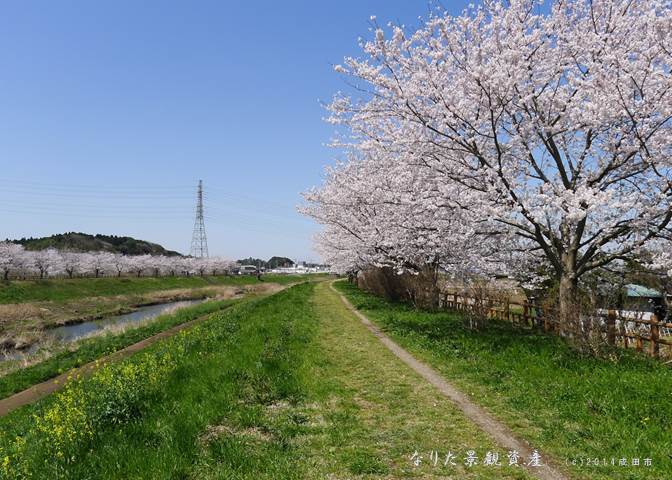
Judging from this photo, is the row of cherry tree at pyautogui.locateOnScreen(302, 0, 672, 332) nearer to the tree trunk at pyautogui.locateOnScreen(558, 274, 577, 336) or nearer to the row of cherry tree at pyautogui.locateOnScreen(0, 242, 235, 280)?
the tree trunk at pyautogui.locateOnScreen(558, 274, 577, 336)

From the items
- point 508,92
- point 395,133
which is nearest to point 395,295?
point 395,133

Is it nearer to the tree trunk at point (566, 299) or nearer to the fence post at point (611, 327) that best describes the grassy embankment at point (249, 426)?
the tree trunk at point (566, 299)

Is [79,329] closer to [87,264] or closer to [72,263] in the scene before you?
[72,263]

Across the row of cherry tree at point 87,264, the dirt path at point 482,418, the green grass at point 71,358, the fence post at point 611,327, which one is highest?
the row of cherry tree at point 87,264

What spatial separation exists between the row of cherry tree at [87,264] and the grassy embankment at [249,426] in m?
57.5

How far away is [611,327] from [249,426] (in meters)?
8.30

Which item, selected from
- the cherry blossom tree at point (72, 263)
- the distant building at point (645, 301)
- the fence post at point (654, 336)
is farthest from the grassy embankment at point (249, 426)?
the cherry blossom tree at point (72, 263)

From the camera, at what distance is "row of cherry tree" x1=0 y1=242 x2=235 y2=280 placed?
64.0 m

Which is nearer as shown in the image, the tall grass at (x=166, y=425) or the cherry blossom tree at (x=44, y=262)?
the tall grass at (x=166, y=425)

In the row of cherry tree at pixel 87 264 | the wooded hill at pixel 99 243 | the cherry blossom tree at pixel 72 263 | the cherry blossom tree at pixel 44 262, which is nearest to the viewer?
the row of cherry tree at pixel 87 264

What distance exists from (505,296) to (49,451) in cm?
1597

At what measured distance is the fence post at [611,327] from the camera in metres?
9.69

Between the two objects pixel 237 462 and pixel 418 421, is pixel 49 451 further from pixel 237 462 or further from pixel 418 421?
pixel 418 421

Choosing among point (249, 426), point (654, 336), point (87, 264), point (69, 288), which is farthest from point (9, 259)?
point (654, 336)
